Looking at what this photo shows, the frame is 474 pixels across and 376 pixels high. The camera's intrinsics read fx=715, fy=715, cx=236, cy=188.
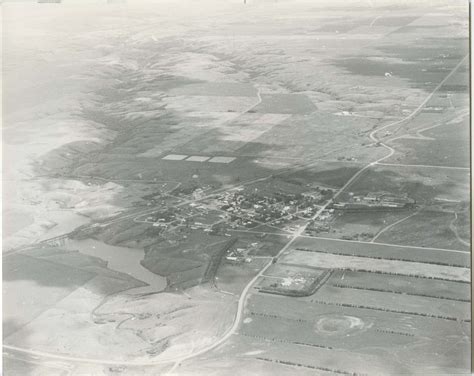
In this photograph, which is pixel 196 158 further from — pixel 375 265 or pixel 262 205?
pixel 375 265

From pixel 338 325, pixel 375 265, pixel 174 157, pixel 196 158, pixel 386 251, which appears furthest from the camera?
pixel 174 157

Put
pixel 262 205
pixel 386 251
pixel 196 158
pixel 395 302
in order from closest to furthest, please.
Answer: pixel 395 302, pixel 386 251, pixel 262 205, pixel 196 158

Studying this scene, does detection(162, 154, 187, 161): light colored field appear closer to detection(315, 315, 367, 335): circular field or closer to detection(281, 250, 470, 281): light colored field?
detection(281, 250, 470, 281): light colored field

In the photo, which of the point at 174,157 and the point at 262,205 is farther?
the point at 174,157

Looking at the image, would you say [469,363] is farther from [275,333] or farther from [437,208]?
[437,208]

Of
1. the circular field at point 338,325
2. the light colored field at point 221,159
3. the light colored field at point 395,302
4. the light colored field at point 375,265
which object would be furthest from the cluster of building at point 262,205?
the circular field at point 338,325

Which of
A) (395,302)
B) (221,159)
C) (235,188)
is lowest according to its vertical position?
(395,302)

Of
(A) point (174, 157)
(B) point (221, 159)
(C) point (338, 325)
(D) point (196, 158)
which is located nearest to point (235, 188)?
(B) point (221, 159)

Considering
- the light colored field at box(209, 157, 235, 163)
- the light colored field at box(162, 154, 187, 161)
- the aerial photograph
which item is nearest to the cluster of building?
the aerial photograph
